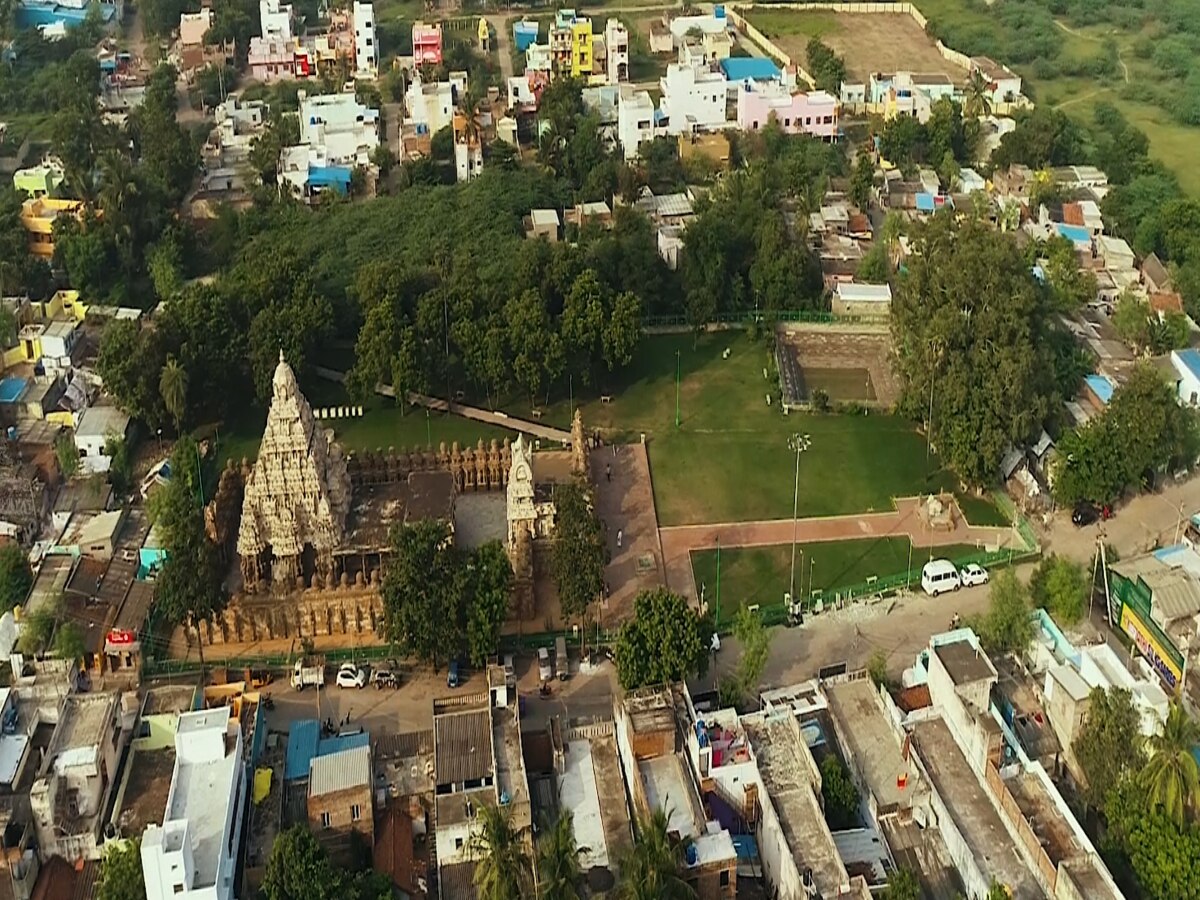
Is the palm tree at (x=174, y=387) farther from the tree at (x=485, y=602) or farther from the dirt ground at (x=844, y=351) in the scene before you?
the dirt ground at (x=844, y=351)

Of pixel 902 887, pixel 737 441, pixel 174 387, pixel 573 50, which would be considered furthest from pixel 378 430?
pixel 573 50

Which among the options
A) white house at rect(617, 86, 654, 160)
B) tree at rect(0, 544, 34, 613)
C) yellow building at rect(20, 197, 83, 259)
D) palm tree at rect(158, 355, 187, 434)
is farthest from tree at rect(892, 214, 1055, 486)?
yellow building at rect(20, 197, 83, 259)

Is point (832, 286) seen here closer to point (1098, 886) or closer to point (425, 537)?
point (425, 537)

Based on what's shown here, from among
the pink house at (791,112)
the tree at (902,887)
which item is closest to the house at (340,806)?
the tree at (902,887)

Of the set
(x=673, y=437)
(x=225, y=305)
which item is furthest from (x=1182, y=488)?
(x=225, y=305)

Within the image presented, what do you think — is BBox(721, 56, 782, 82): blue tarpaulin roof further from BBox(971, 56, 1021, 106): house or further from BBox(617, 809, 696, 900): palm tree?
BBox(617, 809, 696, 900): palm tree
